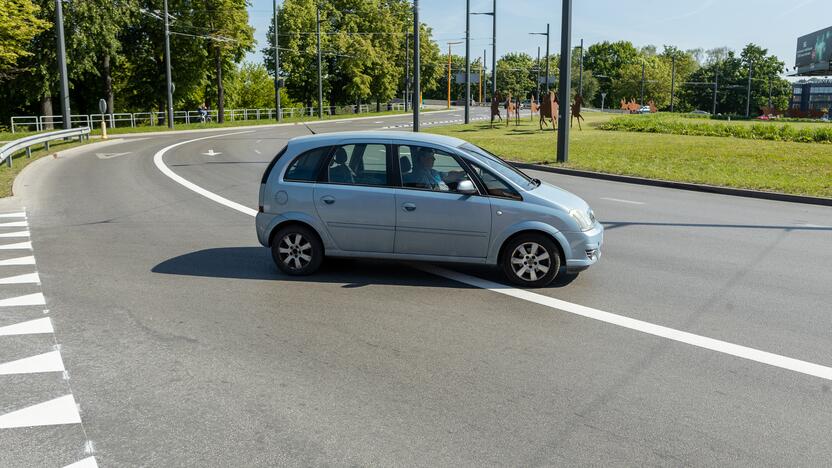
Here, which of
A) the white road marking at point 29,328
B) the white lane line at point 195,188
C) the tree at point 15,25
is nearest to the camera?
the white road marking at point 29,328

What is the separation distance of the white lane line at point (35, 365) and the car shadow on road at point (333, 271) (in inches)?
110

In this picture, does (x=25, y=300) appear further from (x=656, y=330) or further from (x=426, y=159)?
(x=656, y=330)

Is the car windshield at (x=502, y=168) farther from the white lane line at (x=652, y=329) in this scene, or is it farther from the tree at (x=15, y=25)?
the tree at (x=15, y=25)

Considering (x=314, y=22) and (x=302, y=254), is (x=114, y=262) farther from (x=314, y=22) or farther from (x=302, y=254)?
(x=314, y=22)

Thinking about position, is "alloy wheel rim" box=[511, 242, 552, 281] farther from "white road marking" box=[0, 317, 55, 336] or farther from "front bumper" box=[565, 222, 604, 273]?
"white road marking" box=[0, 317, 55, 336]

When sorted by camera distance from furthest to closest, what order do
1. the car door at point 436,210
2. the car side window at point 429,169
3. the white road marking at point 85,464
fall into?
the car side window at point 429,169, the car door at point 436,210, the white road marking at point 85,464

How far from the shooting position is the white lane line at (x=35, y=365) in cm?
560

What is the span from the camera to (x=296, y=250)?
27.7ft

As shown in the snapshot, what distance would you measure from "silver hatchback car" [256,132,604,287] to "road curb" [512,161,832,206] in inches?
380

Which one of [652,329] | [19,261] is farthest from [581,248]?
[19,261]

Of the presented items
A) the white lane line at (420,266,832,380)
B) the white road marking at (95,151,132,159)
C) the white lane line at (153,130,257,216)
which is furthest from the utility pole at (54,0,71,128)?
the white lane line at (420,266,832,380)

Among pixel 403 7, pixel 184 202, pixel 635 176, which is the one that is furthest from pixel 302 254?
pixel 403 7

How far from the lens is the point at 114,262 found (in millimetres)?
9398

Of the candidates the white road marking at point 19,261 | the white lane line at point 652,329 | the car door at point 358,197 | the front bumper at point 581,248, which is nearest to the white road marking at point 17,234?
the white road marking at point 19,261
